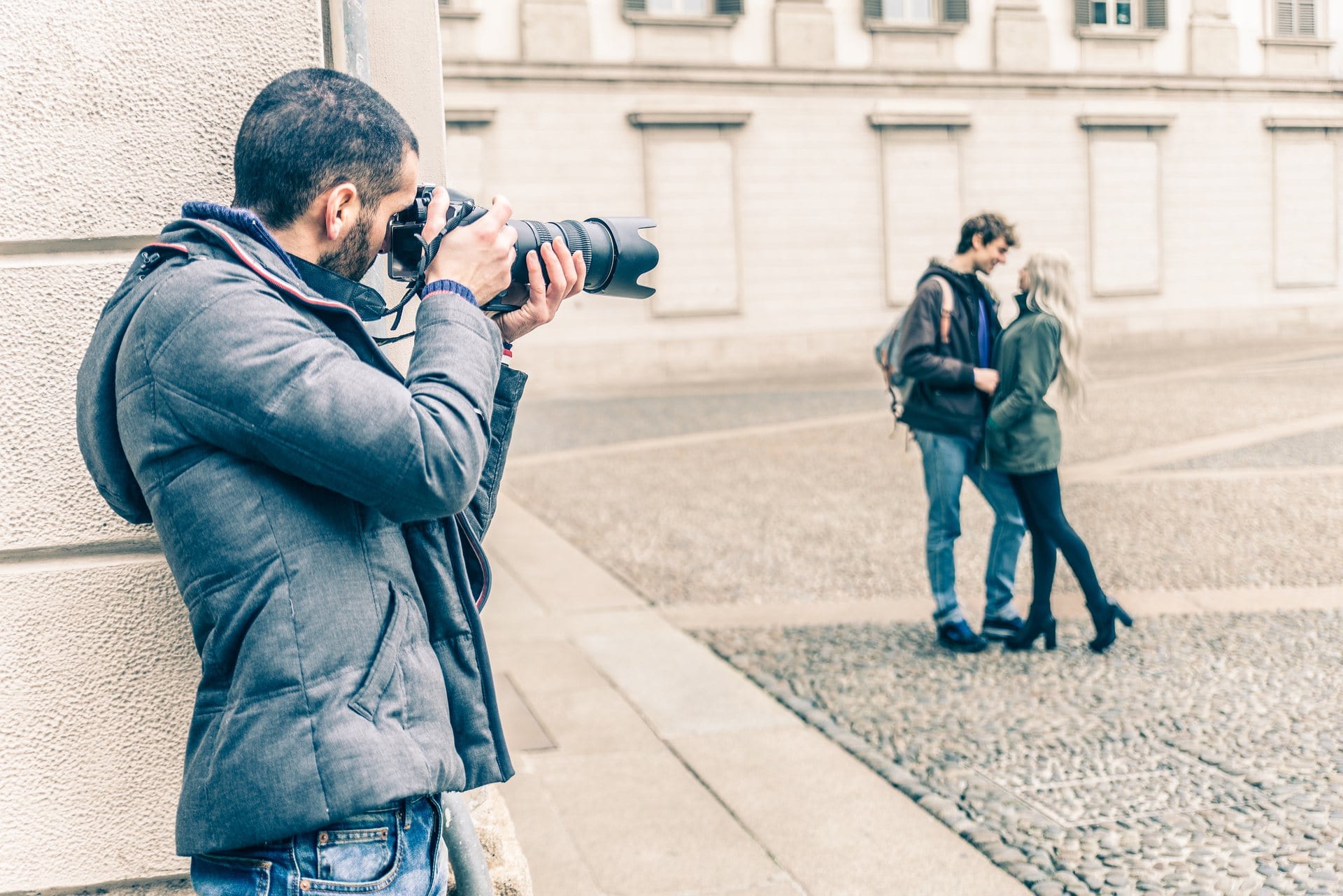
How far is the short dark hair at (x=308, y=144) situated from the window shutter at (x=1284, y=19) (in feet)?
83.5

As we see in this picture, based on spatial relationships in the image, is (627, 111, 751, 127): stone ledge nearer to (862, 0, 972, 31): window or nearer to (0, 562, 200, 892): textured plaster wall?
(862, 0, 972, 31): window

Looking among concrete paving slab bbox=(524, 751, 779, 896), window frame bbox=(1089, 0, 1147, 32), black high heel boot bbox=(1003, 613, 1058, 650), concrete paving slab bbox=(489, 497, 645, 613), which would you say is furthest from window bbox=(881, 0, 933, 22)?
concrete paving slab bbox=(524, 751, 779, 896)

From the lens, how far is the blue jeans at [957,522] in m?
5.13

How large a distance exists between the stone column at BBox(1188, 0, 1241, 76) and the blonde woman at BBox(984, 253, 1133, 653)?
2001 centimetres

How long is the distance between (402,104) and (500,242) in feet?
3.52

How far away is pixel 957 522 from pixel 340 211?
4.07m

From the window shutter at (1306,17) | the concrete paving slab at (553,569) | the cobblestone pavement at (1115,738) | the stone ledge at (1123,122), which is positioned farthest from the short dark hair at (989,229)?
the window shutter at (1306,17)

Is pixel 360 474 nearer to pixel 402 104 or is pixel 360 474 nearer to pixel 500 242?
pixel 500 242

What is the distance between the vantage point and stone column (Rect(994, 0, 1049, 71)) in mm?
21109

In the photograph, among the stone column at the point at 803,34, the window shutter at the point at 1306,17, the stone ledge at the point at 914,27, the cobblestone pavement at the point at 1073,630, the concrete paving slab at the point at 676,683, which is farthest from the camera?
the window shutter at the point at 1306,17

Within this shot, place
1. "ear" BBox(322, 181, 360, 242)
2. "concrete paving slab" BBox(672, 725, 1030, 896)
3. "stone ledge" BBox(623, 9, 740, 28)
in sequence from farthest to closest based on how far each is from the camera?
"stone ledge" BBox(623, 9, 740, 28)
"concrete paving slab" BBox(672, 725, 1030, 896)
"ear" BBox(322, 181, 360, 242)

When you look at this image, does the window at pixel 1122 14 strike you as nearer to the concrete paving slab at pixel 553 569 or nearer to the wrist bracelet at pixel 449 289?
the concrete paving slab at pixel 553 569

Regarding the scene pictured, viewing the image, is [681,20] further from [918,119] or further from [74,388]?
[74,388]

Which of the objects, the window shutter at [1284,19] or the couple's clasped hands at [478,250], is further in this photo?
the window shutter at [1284,19]
